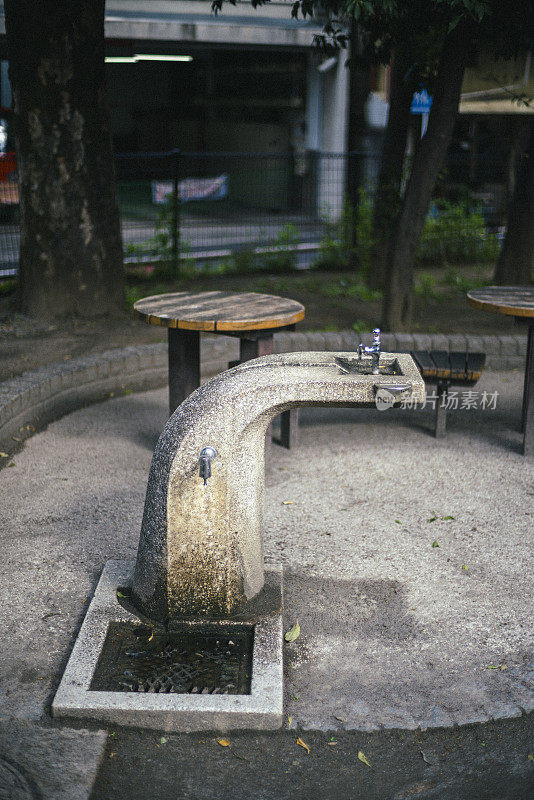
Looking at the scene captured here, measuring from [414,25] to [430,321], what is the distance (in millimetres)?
2870

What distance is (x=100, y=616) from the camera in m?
3.70

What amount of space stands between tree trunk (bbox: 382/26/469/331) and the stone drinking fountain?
4.21 metres

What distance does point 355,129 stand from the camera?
1361 centimetres

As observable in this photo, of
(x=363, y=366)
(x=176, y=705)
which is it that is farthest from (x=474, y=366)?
(x=176, y=705)

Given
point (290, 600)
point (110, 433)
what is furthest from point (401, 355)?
point (110, 433)

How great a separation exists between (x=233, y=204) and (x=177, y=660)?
944cm

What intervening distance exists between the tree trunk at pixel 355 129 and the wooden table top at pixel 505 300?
12.2ft

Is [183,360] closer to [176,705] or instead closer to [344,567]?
[344,567]

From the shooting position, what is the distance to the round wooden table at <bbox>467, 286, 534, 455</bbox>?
18.2 feet

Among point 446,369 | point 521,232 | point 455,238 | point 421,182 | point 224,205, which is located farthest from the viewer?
point 455,238

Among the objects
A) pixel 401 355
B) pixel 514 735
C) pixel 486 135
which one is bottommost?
pixel 514 735

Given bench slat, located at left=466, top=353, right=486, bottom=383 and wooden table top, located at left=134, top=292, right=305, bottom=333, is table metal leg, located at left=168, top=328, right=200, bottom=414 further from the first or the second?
bench slat, located at left=466, top=353, right=486, bottom=383

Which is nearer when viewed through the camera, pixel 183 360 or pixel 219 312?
pixel 219 312

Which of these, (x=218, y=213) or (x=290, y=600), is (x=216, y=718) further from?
(x=218, y=213)
